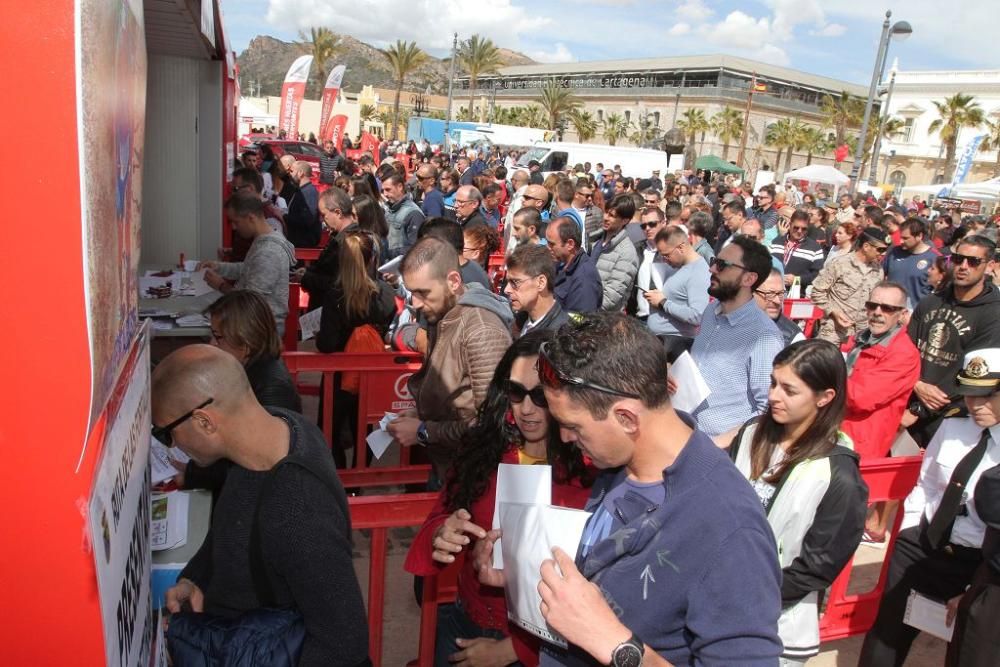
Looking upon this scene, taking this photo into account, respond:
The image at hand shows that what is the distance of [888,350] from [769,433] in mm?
1974

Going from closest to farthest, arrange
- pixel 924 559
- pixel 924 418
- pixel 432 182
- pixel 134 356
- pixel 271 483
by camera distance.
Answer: pixel 134 356 → pixel 271 483 → pixel 924 559 → pixel 924 418 → pixel 432 182

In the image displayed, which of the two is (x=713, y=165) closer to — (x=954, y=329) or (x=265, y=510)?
(x=954, y=329)

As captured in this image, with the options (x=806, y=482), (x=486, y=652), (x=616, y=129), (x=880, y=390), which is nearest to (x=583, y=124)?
(x=616, y=129)

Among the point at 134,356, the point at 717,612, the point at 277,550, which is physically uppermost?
the point at 134,356

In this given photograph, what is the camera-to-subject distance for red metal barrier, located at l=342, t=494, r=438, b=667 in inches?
95.0

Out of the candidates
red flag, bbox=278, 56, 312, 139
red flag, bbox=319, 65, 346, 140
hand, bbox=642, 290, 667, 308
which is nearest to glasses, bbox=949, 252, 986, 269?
hand, bbox=642, 290, 667, 308

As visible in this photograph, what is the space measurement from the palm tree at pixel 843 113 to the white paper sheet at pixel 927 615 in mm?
66955

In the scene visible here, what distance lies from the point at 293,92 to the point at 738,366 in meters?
17.7

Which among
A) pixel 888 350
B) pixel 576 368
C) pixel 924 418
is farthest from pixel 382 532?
pixel 924 418

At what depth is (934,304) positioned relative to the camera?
512cm

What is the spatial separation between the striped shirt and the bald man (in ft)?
7.69

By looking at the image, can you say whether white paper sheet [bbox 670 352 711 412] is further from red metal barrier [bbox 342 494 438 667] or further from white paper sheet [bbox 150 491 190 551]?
white paper sheet [bbox 150 491 190 551]

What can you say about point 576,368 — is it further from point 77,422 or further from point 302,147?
point 302,147

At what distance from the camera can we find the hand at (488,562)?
1991mm
